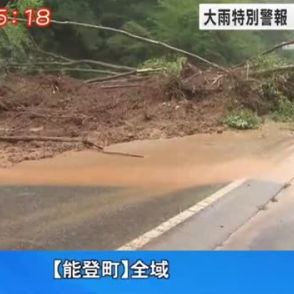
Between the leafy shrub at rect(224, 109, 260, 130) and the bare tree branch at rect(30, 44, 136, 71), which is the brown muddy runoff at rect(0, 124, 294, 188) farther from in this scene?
the bare tree branch at rect(30, 44, 136, 71)

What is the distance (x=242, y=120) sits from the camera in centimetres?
237

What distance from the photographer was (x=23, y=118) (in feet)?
8.04

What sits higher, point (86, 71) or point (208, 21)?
point (208, 21)

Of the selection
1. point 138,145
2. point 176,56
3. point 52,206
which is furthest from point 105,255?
point 176,56

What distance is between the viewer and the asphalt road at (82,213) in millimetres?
2102

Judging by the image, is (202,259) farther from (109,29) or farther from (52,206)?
(109,29)

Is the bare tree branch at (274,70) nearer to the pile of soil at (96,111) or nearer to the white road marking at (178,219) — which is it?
the pile of soil at (96,111)

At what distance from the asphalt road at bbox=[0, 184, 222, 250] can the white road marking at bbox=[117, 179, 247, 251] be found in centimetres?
2

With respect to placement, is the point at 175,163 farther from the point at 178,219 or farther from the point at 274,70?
the point at 274,70

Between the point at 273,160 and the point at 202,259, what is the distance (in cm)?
41
